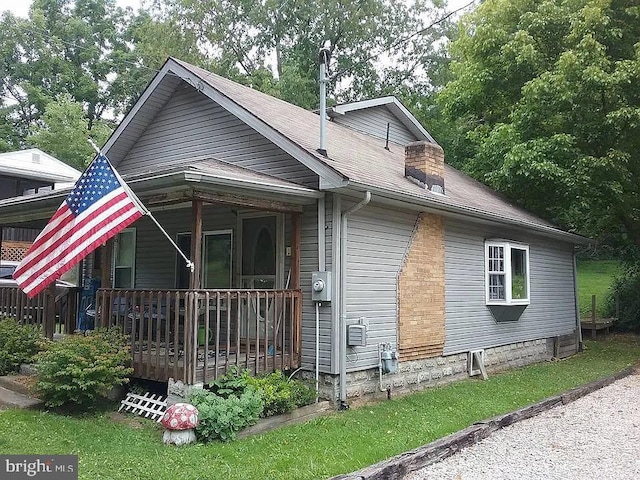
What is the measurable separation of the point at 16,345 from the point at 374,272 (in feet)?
17.8

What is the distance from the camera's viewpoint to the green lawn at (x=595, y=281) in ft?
70.4

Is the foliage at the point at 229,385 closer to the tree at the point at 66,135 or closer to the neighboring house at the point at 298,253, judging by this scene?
the neighboring house at the point at 298,253

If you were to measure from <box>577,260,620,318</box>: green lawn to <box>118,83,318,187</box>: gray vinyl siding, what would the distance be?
15.5 metres

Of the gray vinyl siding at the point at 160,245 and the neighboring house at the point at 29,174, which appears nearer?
the gray vinyl siding at the point at 160,245

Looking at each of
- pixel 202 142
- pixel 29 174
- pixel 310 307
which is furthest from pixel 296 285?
pixel 29 174

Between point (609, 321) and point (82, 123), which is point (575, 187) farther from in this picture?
point (82, 123)

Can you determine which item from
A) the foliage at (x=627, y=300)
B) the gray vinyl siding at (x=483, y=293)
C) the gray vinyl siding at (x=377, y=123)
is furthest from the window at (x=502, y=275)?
the foliage at (x=627, y=300)

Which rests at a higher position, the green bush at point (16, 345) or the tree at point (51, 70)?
the tree at point (51, 70)

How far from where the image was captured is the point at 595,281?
25.9 metres

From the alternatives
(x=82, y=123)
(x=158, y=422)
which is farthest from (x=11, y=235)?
(x=158, y=422)

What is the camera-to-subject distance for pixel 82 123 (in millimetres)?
31094

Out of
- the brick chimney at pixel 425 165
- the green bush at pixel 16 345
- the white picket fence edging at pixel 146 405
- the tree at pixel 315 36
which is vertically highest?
the tree at pixel 315 36

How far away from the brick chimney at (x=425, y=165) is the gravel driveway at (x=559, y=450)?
4261 mm

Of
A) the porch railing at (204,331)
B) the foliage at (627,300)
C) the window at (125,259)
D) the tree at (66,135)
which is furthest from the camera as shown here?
the tree at (66,135)
